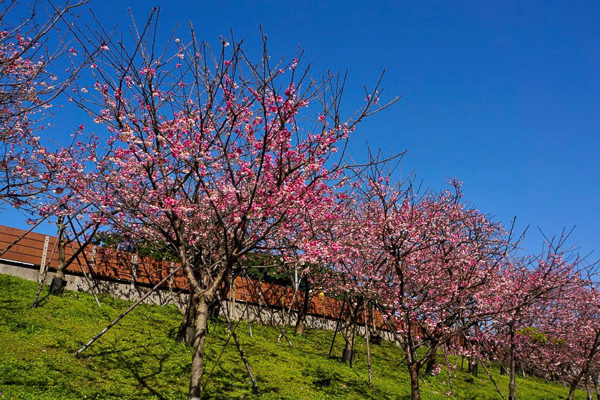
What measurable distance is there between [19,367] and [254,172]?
6966 mm

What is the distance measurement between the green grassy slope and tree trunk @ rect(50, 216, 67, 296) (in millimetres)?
422

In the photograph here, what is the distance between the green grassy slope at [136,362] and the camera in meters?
10.0

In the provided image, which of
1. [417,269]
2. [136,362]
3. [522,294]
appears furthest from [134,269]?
[522,294]

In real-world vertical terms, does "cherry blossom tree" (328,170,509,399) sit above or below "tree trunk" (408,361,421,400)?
above

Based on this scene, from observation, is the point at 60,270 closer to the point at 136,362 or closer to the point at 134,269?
the point at 134,269

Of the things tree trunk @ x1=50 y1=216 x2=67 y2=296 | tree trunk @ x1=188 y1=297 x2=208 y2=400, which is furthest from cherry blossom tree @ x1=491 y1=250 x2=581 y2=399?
tree trunk @ x1=50 y1=216 x2=67 y2=296

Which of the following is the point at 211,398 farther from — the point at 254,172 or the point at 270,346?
the point at 270,346

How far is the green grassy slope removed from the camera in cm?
1000

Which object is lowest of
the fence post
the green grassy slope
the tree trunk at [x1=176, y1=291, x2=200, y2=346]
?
the green grassy slope

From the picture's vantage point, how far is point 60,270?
59.6 ft

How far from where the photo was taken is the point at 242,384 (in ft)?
40.9

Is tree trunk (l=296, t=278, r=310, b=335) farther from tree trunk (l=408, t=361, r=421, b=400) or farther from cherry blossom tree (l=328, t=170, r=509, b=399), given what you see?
tree trunk (l=408, t=361, r=421, b=400)

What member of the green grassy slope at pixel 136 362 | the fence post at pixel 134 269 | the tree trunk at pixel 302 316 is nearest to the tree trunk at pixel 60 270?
the green grassy slope at pixel 136 362

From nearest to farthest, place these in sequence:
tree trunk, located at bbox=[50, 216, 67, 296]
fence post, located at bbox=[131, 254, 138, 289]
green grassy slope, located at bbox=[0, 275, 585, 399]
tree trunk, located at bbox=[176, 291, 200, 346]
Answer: green grassy slope, located at bbox=[0, 275, 585, 399]
tree trunk, located at bbox=[176, 291, 200, 346]
tree trunk, located at bbox=[50, 216, 67, 296]
fence post, located at bbox=[131, 254, 138, 289]
